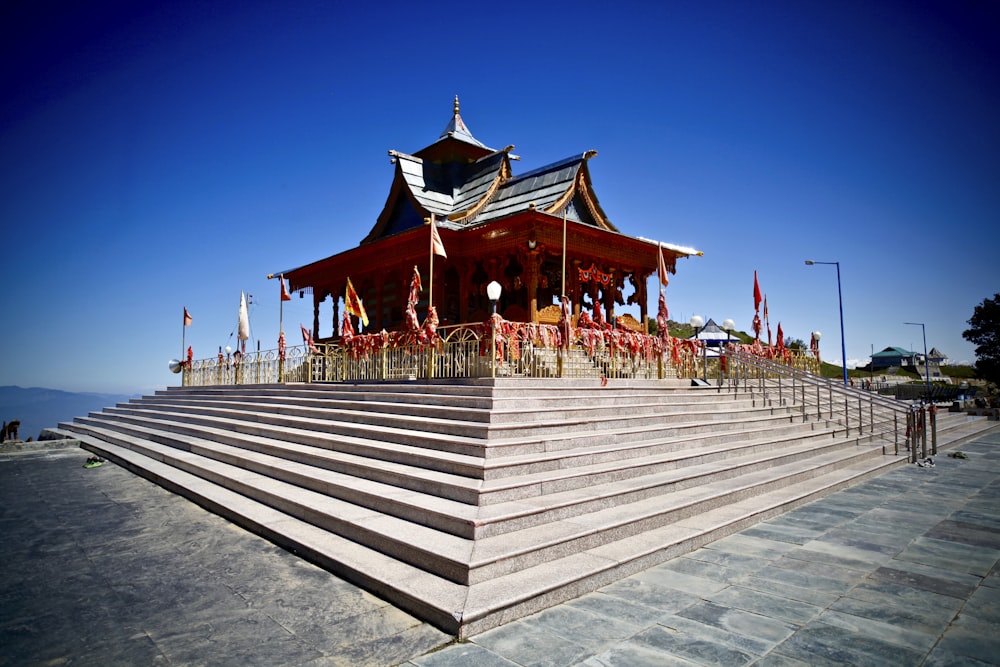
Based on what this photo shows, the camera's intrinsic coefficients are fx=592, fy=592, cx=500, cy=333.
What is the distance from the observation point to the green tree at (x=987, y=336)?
46.3 m

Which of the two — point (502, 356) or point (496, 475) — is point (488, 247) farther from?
point (496, 475)

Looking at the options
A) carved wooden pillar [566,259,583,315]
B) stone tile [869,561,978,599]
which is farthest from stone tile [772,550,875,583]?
carved wooden pillar [566,259,583,315]

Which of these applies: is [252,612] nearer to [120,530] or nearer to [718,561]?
[120,530]

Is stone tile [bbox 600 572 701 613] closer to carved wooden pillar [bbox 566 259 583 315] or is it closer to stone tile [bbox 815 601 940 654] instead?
stone tile [bbox 815 601 940 654]

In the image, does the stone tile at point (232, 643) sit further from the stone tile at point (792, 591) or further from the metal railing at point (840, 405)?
the metal railing at point (840, 405)

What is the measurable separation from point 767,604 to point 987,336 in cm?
5673

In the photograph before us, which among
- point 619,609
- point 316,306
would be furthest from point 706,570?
point 316,306

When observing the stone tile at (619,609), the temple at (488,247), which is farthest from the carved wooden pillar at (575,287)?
the stone tile at (619,609)

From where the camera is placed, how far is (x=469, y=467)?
7020 mm

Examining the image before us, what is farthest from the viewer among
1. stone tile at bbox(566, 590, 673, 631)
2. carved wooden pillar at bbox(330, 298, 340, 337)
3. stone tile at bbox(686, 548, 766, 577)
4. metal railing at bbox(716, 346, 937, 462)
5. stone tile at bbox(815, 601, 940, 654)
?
carved wooden pillar at bbox(330, 298, 340, 337)

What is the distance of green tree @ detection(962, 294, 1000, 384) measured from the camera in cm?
4628

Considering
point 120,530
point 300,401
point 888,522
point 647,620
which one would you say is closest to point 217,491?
point 120,530

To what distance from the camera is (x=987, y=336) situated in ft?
157

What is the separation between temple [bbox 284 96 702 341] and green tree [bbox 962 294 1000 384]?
40586 millimetres
